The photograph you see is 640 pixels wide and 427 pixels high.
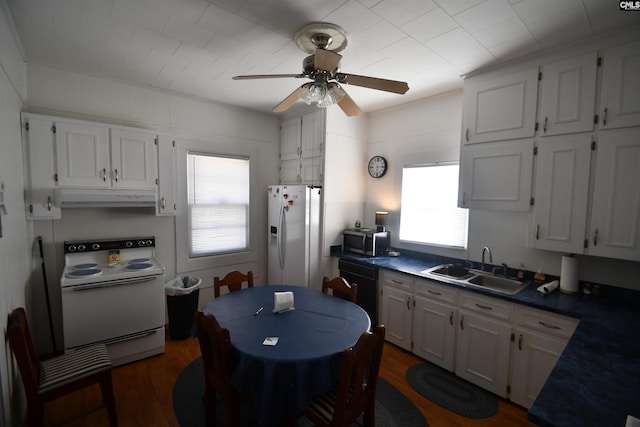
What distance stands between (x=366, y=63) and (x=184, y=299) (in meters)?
2.99

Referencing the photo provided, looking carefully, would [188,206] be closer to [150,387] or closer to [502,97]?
[150,387]

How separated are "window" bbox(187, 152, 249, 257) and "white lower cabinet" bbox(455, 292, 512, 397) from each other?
2.82 m

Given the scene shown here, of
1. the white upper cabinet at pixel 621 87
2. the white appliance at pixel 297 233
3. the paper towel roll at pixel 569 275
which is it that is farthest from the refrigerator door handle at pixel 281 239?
the white upper cabinet at pixel 621 87

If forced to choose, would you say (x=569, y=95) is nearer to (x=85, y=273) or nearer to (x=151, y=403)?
(x=151, y=403)

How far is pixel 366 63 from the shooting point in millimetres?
2430

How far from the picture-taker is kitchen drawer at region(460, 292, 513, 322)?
218cm

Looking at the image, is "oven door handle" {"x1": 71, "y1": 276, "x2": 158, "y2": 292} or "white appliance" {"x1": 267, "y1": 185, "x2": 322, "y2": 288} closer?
"oven door handle" {"x1": 71, "y1": 276, "x2": 158, "y2": 292}

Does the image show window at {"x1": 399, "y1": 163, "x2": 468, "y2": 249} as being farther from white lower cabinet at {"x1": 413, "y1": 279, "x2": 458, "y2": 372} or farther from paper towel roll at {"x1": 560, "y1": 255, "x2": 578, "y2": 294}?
paper towel roll at {"x1": 560, "y1": 255, "x2": 578, "y2": 294}

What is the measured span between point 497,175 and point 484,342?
1.41 meters

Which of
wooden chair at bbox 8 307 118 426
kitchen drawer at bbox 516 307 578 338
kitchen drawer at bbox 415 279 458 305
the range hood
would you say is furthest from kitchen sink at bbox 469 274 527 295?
the range hood

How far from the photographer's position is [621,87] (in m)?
1.85

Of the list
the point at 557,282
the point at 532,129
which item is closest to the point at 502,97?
the point at 532,129

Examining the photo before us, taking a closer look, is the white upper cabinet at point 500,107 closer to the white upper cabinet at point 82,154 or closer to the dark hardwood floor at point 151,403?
the dark hardwood floor at point 151,403

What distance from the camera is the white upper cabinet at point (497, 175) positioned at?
2.28 metres
